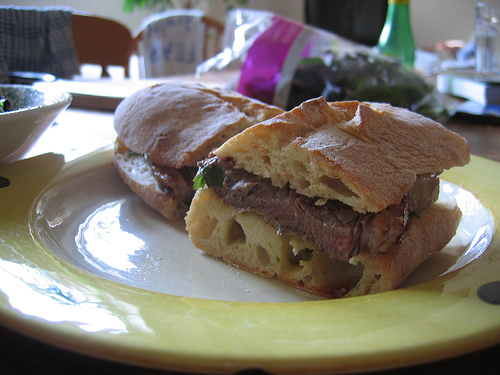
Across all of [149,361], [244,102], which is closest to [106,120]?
[244,102]

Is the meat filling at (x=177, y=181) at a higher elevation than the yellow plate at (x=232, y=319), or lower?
lower

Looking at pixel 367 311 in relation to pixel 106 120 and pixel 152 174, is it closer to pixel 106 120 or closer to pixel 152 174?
pixel 152 174

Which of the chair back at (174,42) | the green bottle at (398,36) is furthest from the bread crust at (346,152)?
the chair back at (174,42)

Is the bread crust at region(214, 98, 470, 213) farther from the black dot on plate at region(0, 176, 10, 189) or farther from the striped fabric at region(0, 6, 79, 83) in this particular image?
the striped fabric at region(0, 6, 79, 83)

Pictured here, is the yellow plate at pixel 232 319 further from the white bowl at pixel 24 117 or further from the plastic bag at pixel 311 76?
the plastic bag at pixel 311 76

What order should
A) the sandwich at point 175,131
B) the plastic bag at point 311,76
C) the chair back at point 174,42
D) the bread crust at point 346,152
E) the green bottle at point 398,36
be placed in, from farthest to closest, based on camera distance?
the chair back at point 174,42, the green bottle at point 398,36, the plastic bag at point 311,76, the sandwich at point 175,131, the bread crust at point 346,152

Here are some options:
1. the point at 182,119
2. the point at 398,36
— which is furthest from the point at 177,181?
the point at 398,36

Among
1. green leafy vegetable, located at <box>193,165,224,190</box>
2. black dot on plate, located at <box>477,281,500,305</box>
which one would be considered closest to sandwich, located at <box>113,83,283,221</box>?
green leafy vegetable, located at <box>193,165,224,190</box>
